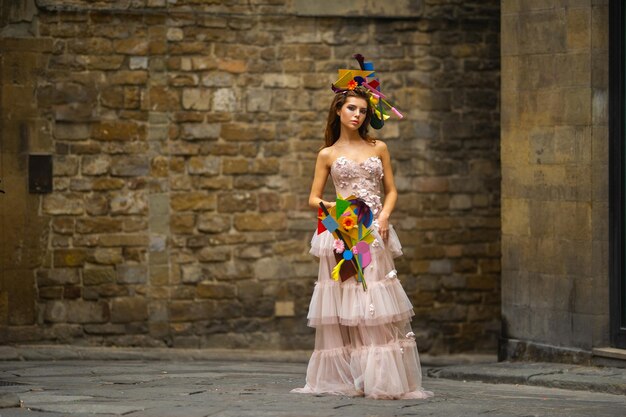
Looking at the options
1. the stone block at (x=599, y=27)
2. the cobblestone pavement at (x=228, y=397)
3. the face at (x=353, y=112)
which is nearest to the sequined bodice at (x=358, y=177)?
the face at (x=353, y=112)

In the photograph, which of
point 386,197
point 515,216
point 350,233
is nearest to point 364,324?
point 350,233

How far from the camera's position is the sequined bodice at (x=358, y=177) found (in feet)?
29.7

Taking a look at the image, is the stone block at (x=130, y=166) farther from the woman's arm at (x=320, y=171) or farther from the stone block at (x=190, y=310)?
the woman's arm at (x=320, y=171)

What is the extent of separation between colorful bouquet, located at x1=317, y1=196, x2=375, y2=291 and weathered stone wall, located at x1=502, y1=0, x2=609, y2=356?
113 inches

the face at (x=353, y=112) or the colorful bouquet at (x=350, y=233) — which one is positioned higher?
the face at (x=353, y=112)

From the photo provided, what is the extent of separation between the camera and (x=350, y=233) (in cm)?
900

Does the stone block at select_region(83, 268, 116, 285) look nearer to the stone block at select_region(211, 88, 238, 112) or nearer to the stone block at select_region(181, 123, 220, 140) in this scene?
the stone block at select_region(181, 123, 220, 140)

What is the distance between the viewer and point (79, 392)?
9242mm

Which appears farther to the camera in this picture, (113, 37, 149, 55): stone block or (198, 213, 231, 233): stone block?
(198, 213, 231, 233): stone block

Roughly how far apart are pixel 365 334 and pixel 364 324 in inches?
3.5

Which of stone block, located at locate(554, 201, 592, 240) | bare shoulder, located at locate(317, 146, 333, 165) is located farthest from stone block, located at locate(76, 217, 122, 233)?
bare shoulder, located at locate(317, 146, 333, 165)

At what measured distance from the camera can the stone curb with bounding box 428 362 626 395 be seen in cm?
1003

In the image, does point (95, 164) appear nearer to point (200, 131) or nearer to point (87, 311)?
point (200, 131)

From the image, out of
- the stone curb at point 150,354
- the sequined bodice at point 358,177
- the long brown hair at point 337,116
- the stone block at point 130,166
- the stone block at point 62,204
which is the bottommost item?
the stone curb at point 150,354
